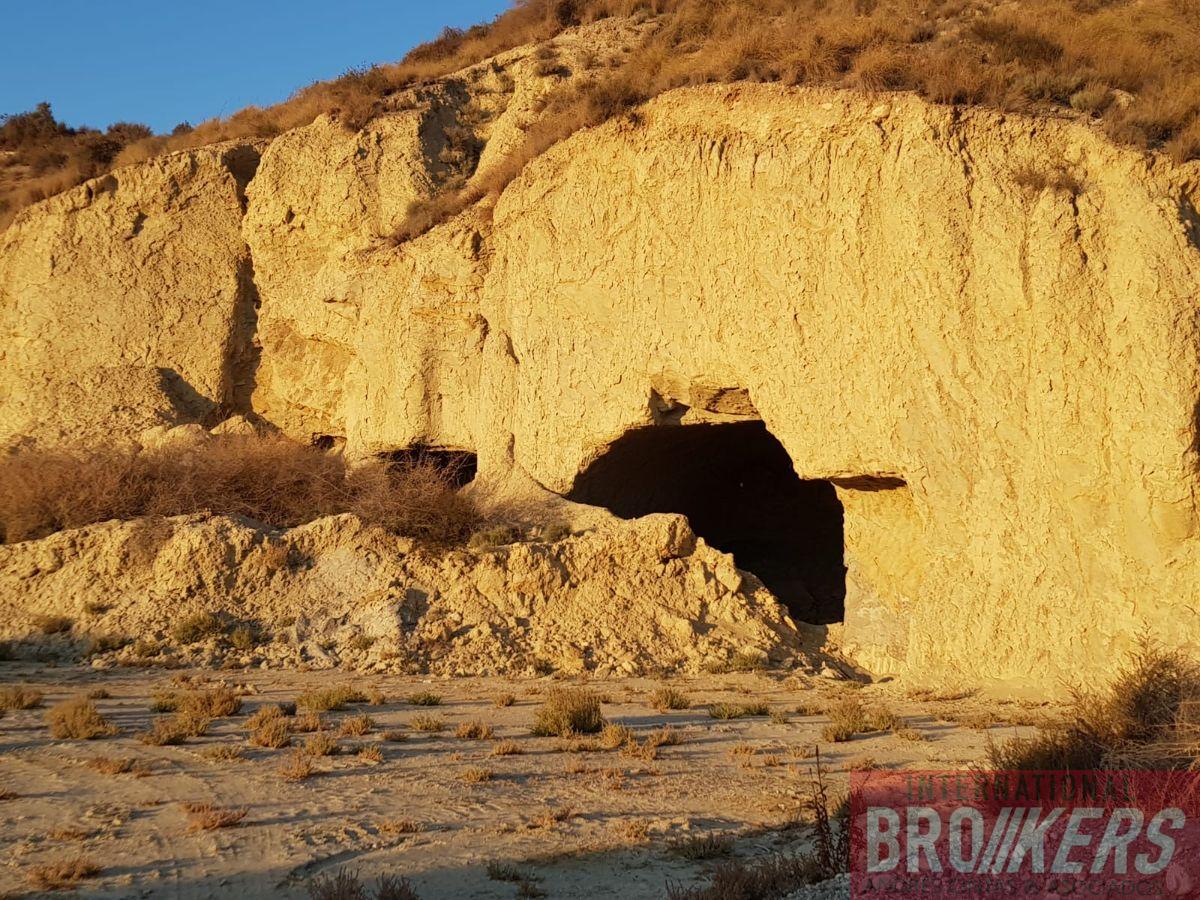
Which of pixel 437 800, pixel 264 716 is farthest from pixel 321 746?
pixel 437 800

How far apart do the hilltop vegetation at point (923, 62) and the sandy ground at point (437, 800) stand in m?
7.50

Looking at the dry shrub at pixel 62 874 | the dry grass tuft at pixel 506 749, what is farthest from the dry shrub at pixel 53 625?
the dry shrub at pixel 62 874

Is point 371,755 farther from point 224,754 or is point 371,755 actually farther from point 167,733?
point 167,733

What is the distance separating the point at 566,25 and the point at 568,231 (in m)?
9.91

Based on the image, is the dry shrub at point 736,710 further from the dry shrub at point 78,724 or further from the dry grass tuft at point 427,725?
the dry shrub at point 78,724

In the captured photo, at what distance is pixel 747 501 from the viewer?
2103 cm

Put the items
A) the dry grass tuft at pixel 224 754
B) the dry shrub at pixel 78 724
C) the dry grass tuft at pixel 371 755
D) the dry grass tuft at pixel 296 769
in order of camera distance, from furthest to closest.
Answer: the dry shrub at pixel 78 724 → the dry grass tuft at pixel 371 755 → the dry grass tuft at pixel 224 754 → the dry grass tuft at pixel 296 769

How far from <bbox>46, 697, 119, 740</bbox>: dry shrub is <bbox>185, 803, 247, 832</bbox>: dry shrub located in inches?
103

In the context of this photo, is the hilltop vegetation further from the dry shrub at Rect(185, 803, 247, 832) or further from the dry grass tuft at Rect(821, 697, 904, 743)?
the dry shrub at Rect(185, 803, 247, 832)

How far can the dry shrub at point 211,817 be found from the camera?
22.1 feet

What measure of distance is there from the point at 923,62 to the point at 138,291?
1561 centimetres

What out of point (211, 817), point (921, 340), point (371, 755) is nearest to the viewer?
point (211, 817)

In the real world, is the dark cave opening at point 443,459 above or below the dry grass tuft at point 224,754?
above

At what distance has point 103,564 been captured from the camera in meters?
14.9
